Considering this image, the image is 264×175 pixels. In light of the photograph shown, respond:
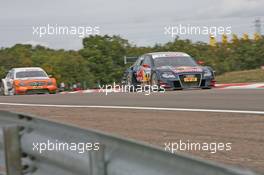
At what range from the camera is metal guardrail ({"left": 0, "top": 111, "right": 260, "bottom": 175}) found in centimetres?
256

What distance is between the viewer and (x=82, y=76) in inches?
4323

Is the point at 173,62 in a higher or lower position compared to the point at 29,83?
higher

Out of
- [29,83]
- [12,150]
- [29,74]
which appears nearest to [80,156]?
[12,150]

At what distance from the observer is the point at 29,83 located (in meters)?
22.7

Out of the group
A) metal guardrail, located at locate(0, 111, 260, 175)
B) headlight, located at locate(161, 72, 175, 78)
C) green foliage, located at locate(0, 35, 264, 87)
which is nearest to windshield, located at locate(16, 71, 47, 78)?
headlight, located at locate(161, 72, 175, 78)

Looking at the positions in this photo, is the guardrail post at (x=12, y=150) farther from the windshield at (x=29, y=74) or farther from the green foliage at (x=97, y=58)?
the green foliage at (x=97, y=58)

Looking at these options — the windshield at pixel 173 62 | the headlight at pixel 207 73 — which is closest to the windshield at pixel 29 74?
the windshield at pixel 173 62

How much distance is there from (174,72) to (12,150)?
1348 cm

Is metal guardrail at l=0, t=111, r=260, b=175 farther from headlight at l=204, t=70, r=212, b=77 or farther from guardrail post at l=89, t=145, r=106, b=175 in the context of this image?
headlight at l=204, t=70, r=212, b=77

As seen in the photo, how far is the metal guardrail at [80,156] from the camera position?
2564mm

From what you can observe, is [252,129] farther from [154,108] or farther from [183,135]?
[154,108]

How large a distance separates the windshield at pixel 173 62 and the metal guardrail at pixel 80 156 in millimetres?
14114

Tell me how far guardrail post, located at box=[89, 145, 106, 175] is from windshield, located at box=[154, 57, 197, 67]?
15.1 meters

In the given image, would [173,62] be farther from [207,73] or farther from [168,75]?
[207,73]
